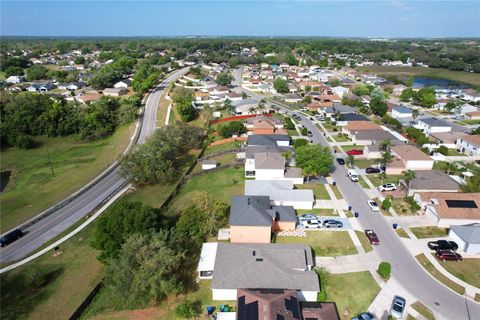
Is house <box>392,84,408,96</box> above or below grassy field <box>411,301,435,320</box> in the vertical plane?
above

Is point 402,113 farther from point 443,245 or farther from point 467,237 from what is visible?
point 443,245

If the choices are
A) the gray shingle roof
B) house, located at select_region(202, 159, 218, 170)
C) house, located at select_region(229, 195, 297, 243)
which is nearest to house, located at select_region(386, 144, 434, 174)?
house, located at select_region(229, 195, 297, 243)

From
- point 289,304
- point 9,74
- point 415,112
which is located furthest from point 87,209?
point 9,74

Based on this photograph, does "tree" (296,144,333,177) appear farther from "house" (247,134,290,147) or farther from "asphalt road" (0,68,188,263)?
"asphalt road" (0,68,188,263)

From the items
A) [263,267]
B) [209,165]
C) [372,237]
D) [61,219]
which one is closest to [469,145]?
[372,237]

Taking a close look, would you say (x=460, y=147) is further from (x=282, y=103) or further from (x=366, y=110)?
(x=282, y=103)

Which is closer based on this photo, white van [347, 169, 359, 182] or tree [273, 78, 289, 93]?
white van [347, 169, 359, 182]

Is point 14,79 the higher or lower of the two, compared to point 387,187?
higher
